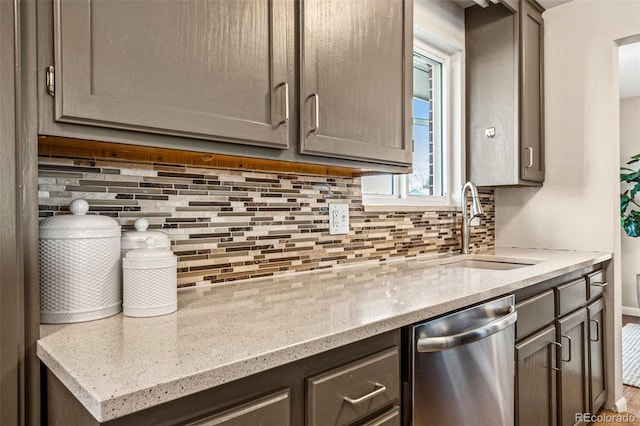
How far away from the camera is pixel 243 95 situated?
107cm

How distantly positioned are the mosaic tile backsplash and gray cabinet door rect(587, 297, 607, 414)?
45.0 inches

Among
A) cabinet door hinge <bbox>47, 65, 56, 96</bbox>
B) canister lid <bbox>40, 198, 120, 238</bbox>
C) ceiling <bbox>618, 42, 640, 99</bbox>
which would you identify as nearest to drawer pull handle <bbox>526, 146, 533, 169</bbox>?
ceiling <bbox>618, 42, 640, 99</bbox>

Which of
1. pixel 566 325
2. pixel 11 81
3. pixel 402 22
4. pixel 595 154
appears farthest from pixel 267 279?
pixel 595 154

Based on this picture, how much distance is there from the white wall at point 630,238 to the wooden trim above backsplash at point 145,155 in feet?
15.3

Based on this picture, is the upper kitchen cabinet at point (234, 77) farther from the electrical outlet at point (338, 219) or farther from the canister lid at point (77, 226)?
the electrical outlet at point (338, 219)

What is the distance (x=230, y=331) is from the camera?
2.76ft

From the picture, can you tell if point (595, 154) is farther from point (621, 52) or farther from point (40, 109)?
point (40, 109)

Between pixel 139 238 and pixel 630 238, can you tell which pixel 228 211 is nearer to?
pixel 139 238

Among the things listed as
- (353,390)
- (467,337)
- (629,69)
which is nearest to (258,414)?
(353,390)

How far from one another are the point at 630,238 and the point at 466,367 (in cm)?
466

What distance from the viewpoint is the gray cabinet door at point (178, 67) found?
2.63 ft

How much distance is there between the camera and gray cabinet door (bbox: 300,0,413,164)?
1227mm

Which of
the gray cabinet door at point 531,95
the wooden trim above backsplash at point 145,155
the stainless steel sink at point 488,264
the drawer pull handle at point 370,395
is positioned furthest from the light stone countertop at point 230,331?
the gray cabinet door at point 531,95

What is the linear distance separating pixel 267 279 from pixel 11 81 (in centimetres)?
96
